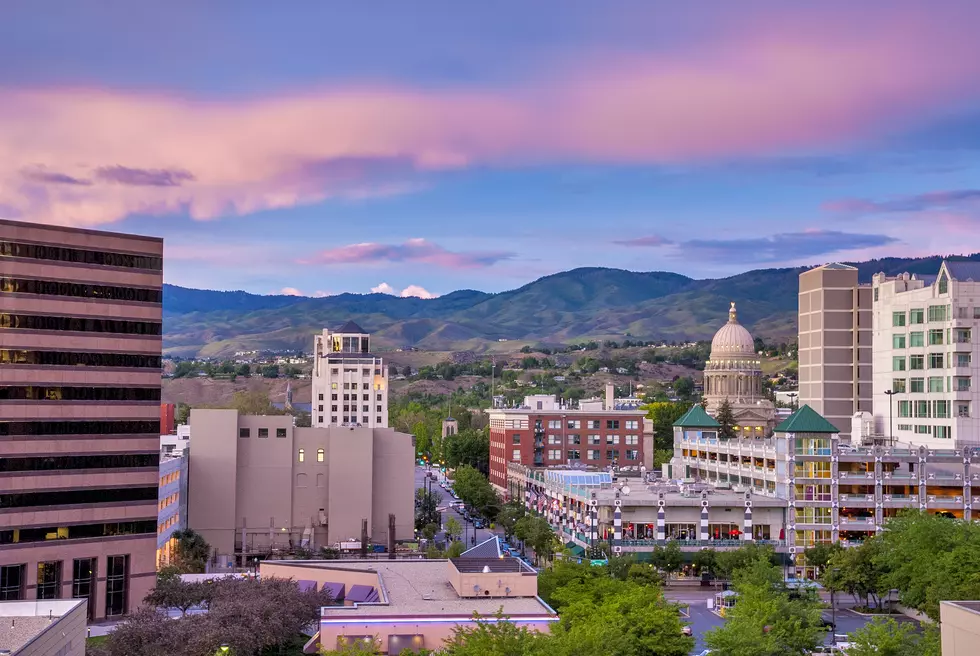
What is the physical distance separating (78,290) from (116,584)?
2153cm

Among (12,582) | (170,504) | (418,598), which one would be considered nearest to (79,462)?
(12,582)

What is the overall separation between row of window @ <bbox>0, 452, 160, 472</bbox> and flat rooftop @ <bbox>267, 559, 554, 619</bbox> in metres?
13.9

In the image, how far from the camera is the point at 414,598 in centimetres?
7056

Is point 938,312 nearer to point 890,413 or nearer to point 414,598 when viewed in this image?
point 890,413

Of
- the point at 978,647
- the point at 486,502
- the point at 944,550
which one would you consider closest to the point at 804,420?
the point at 944,550

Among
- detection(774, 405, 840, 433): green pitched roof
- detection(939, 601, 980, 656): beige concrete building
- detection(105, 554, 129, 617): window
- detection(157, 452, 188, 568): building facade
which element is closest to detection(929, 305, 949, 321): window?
detection(774, 405, 840, 433): green pitched roof

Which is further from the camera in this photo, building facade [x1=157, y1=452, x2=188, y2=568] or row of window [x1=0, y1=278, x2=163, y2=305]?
building facade [x1=157, y1=452, x2=188, y2=568]

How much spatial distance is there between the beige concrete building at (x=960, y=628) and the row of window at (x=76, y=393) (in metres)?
65.7

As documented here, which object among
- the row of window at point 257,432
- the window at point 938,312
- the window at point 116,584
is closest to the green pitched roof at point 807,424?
the window at point 938,312

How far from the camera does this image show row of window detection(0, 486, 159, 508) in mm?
85312

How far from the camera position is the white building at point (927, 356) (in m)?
121

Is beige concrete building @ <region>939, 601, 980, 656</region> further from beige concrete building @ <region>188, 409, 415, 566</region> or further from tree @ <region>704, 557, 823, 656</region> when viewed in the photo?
beige concrete building @ <region>188, 409, 415, 566</region>

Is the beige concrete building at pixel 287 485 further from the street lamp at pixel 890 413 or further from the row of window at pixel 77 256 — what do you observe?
the street lamp at pixel 890 413

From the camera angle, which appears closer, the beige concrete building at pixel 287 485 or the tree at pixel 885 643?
the tree at pixel 885 643
